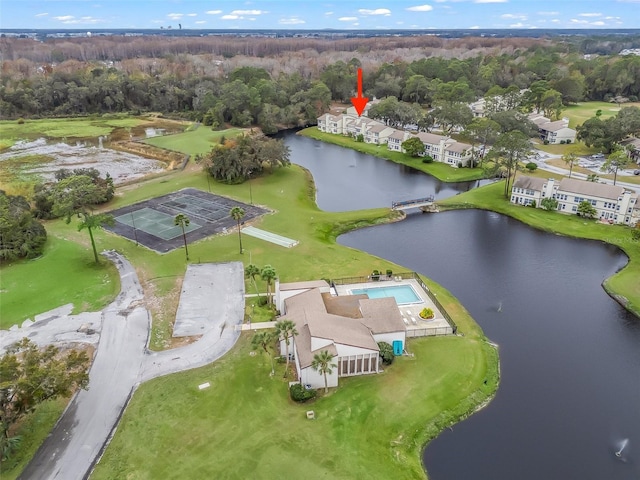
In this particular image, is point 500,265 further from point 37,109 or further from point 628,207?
point 37,109

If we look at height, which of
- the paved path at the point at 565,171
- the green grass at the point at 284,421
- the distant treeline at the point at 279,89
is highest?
the distant treeline at the point at 279,89

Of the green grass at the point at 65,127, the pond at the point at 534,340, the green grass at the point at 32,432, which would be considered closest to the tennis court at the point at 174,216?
the pond at the point at 534,340

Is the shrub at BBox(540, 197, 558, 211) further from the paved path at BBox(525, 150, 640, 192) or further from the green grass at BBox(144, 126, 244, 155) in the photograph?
the green grass at BBox(144, 126, 244, 155)

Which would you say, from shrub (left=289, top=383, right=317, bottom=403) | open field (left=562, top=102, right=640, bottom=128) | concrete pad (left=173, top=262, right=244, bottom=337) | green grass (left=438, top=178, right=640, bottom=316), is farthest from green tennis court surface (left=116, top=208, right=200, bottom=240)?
open field (left=562, top=102, right=640, bottom=128)

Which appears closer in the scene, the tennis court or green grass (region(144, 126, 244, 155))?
the tennis court

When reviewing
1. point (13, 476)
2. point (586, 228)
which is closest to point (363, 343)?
point (13, 476)

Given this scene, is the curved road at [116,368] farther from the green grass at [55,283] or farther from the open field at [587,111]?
the open field at [587,111]
